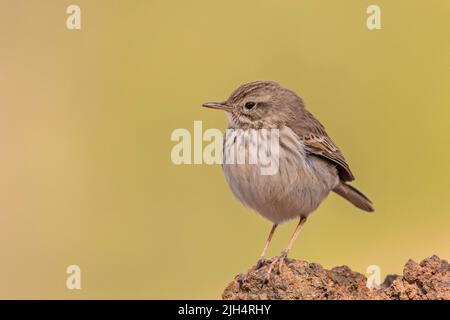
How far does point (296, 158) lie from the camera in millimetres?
7871

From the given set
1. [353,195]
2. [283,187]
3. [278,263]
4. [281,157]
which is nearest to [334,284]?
[278,263]

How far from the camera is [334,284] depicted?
629cm

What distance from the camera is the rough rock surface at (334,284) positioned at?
6145 millimetres

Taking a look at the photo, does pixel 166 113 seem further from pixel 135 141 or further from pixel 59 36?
pixel 59 36

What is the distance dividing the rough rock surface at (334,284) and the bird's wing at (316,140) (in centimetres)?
192

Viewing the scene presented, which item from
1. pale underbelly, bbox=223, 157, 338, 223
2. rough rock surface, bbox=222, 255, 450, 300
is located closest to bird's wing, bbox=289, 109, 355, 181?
pale underbelly, bbox=223, 157, 338, 223

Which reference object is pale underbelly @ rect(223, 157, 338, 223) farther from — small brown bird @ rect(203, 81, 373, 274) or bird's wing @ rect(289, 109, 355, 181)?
bird's wing @ rect(289, 109, 355, 181)

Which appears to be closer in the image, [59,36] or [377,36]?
[377,36]

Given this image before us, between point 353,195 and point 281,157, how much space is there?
1484mm

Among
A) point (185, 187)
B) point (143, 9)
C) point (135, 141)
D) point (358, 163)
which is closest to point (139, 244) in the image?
point (185, 187)

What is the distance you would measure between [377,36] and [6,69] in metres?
5.85

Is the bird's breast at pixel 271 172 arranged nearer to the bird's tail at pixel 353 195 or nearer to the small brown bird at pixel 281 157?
the small brown bird at pixel 281 157

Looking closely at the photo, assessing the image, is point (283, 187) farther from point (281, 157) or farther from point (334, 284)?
point (334, 284)

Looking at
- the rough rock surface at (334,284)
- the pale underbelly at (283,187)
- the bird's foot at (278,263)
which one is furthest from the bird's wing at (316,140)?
the rough rock surface at (334,284)
